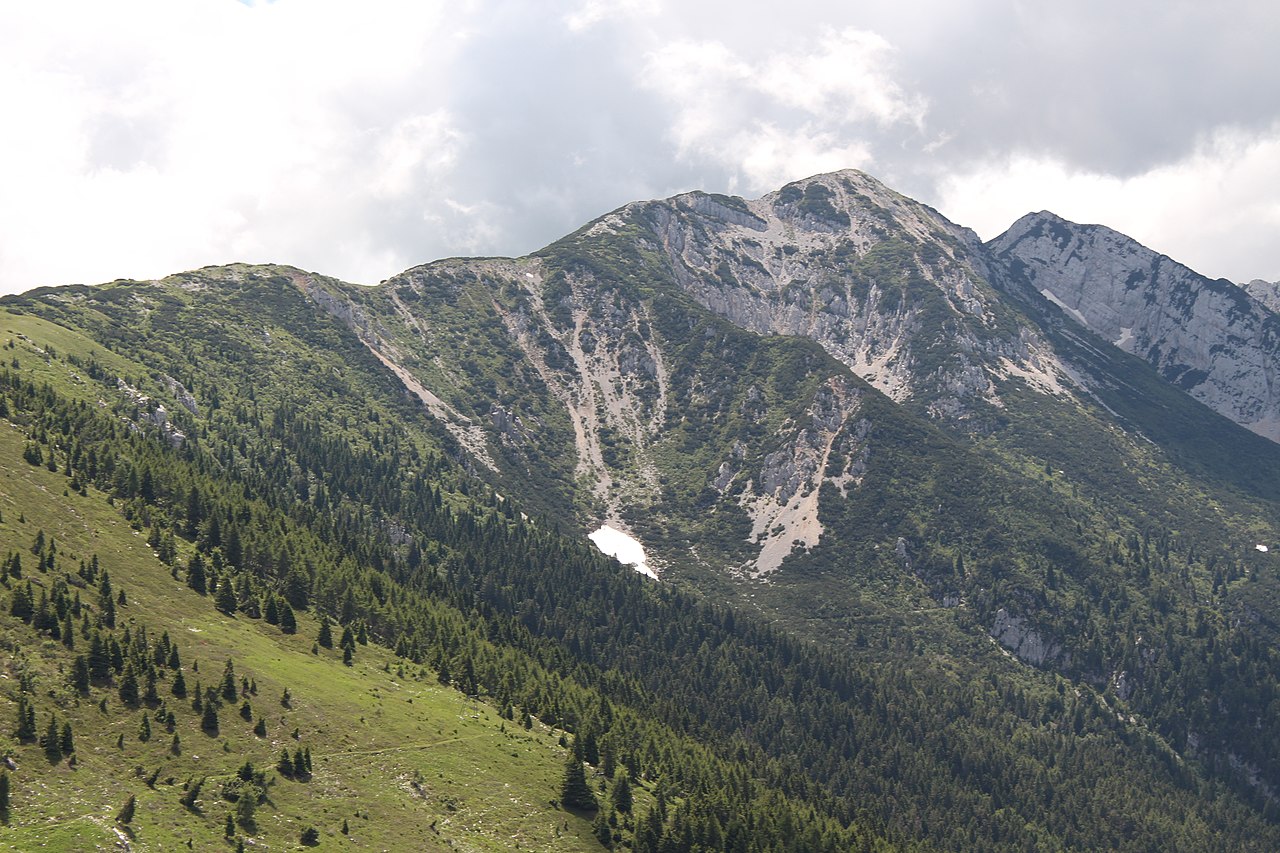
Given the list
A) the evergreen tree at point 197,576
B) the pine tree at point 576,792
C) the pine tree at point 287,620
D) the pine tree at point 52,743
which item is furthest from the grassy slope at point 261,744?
the pine tree at point 576,792

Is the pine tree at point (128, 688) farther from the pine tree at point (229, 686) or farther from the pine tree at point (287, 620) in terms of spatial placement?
the pine tree at point (287, 620)

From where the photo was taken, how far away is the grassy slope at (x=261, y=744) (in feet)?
313

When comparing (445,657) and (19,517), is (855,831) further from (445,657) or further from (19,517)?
(19,517)

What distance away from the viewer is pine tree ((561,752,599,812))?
131500 mm

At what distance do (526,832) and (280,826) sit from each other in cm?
2988

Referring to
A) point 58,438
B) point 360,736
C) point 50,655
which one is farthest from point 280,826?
point 58,438

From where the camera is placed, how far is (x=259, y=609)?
160 m

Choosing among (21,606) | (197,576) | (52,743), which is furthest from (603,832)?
(197,576)

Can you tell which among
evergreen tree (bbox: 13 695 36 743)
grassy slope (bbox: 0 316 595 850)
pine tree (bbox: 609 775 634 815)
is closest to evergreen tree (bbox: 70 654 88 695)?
grassy slope (bbox: 0 316 595 850)

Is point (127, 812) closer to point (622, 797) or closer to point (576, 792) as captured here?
point (576, 792)

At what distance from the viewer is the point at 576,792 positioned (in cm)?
13200

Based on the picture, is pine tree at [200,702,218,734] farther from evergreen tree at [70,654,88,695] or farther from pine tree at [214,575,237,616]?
pine tree at [214,575,237,616]

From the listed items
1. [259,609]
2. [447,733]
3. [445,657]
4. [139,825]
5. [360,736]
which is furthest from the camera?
[445,657]

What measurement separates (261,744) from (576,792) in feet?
132
